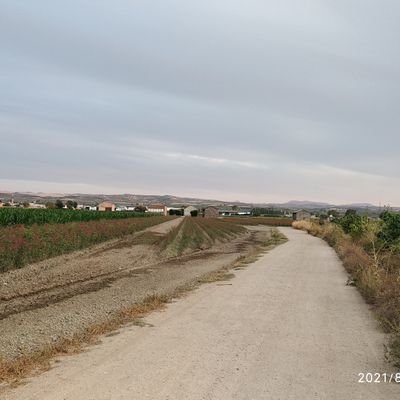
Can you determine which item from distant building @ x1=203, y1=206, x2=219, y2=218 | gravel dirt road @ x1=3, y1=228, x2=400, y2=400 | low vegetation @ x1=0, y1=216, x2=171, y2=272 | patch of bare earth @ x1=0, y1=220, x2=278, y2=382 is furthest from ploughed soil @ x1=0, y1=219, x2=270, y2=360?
distant building @ x1=203, y1=206, x2=219, y2=218

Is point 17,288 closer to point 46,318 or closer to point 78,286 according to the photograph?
point 78,286

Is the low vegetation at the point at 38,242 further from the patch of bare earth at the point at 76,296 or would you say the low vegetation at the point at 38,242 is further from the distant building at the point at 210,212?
the distant building at the point at 210,212

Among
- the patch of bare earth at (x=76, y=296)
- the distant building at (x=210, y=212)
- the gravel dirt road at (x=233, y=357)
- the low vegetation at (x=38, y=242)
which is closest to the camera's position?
the gravel dirt road at (x=233, y=357)

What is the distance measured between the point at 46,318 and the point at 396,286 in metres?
7.79

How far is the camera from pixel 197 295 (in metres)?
12.9

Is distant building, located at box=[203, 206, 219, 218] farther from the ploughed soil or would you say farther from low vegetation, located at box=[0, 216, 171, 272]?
the ploughed soil

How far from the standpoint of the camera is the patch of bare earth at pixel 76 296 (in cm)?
830

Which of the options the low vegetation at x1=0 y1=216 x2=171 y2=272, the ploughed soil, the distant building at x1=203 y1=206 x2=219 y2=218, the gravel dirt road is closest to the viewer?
the gravel dirt road

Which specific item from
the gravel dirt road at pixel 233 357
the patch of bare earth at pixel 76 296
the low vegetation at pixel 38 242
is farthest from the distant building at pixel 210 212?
the gravel dirt road at pixel 233 357

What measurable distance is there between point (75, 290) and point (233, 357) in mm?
9827

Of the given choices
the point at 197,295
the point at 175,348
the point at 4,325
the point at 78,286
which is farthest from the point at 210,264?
the point at 175,348

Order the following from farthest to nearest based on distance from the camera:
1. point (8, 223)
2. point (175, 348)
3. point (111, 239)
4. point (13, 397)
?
point (111, 239)
point (8, 223)
point (175, 348)
point (13, 397)

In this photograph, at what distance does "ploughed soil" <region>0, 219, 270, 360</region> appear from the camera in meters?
9.52

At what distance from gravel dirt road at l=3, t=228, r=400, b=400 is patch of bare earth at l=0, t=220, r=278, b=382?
2.29 feet
